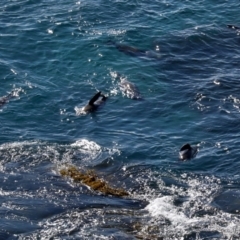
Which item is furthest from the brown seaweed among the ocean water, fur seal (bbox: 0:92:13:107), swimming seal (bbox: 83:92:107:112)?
fur seal (bbox: 0:92:13:107)

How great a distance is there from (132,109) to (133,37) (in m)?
7.10

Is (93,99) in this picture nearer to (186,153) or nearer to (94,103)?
(94,103)

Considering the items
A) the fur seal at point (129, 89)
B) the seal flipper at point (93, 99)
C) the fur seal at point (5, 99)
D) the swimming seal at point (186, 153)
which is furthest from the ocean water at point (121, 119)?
the seal flipper at point (93, 99)

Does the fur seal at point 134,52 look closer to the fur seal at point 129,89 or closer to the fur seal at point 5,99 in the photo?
the fur seal at point 129,89

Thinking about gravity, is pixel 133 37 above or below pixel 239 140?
above

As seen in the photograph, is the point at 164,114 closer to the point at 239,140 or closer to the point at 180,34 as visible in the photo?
the point at 239,140

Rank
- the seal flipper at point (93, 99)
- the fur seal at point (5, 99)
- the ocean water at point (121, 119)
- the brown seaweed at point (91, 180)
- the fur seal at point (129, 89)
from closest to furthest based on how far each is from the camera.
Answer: the ocean water at point (121, 119) → the brown seaweed at point (91, 180) → the seal flipper at point (93, 99) → the fur seal at point (5, 99) → the fur seal at point (129, 89)

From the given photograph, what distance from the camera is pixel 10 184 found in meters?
22.4

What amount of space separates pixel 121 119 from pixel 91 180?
5.11 m

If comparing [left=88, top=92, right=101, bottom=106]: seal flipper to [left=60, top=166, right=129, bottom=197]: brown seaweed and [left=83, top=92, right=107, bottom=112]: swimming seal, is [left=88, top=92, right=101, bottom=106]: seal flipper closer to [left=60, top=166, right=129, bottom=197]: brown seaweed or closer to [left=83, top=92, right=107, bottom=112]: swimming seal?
[left=83, top=92, right=107, bottom=112]: swimming seal

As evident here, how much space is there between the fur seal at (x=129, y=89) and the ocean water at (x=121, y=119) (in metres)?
0.22

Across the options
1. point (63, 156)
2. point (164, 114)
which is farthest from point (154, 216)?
point (164, 114)

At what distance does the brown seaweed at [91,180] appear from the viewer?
2202cm

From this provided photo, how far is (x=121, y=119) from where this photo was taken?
27.1 meters
